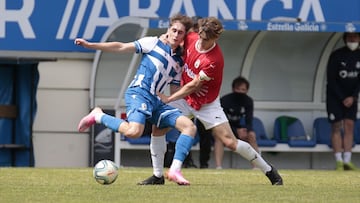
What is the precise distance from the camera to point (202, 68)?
483 inches

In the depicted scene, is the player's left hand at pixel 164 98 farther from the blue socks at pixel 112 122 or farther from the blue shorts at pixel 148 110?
the blue socks at pixel 112 122

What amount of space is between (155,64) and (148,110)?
52cm

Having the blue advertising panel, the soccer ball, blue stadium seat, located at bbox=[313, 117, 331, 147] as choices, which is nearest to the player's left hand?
the soccer ball

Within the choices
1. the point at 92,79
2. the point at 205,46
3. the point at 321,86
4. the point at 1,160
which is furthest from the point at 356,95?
the point at 205,46

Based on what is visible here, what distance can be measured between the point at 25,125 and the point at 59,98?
94 centimetres

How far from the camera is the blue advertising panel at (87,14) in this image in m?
19.5

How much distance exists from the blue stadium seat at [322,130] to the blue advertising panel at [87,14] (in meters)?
1.72

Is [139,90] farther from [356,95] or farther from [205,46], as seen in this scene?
[356,95]

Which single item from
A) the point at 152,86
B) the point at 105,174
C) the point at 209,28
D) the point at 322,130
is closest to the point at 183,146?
the point at 152,86

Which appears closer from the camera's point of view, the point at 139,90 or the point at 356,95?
the point at 139,90

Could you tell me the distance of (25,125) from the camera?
63.2ft

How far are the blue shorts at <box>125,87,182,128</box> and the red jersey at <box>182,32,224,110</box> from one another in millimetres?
455

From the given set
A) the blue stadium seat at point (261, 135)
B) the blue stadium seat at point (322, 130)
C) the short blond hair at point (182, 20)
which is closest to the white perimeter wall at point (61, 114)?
the blue stadium seat at point (261, 135)

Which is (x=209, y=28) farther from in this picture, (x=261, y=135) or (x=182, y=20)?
(x=261, y=135)
